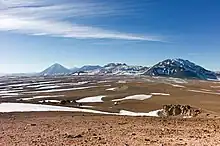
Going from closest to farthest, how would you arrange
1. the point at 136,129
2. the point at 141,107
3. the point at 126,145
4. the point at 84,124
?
1. the point at 126,145
2. the point at 136,129
3. the point at 84,124
4. the point at 141,107

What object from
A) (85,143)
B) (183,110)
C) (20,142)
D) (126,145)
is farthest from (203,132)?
(183,110)

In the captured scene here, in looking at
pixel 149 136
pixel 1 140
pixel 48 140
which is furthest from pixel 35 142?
pixel 149 136

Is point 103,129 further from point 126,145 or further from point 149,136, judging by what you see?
point 126,145

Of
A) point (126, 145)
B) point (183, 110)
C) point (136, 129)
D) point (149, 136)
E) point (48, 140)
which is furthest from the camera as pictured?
point (183, 110)

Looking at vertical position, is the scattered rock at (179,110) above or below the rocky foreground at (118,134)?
below

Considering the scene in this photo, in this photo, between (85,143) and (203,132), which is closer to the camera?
(85,143)

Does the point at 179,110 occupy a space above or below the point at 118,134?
below

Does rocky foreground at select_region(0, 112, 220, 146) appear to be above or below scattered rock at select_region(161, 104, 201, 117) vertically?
above

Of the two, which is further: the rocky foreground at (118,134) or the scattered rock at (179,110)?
the scattered rock at (179,110)

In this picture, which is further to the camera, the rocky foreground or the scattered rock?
the scattered rock

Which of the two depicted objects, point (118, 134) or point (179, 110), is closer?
point (118, 134)

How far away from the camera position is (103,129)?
17922 mm

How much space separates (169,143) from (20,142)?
6.18 m

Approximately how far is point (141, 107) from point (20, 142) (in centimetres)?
3210
